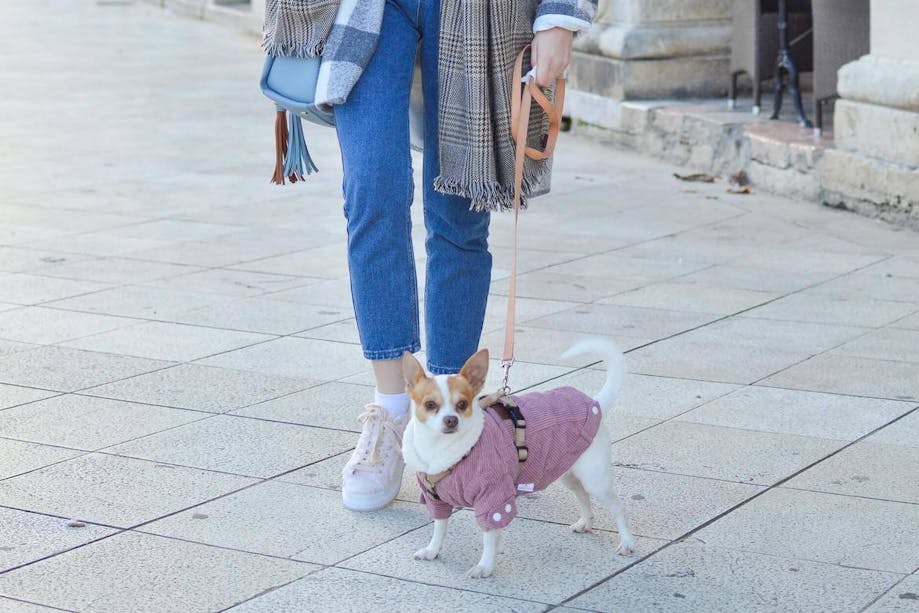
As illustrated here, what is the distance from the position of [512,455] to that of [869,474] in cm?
114

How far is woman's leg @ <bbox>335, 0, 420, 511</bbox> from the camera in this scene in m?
3.26

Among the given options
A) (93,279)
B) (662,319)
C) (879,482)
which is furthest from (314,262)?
(879,482)

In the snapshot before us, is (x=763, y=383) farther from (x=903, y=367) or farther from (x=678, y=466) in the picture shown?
(x=678, y=466)

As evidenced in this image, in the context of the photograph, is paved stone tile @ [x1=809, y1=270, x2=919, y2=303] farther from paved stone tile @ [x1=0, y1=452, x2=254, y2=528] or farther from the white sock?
paved stone tile @ [x1=0, y1=452, x2=254, y2=528]

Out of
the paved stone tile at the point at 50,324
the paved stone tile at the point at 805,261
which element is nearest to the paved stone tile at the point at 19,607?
the paved stone tile at the point at 50,324

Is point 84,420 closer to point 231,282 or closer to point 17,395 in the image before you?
point 17,395

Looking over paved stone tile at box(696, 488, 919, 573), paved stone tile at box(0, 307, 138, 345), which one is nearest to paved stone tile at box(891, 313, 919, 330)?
paved stone tile at box(696, 488, 919, 573)

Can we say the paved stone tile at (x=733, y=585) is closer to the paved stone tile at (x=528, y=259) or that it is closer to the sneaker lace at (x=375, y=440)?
the sneaker lace at (x=375, y=440)

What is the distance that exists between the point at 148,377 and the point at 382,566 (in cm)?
172

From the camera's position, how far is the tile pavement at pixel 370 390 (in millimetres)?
2986

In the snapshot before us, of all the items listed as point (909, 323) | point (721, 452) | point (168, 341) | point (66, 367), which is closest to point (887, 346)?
point (909, 323)

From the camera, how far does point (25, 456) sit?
376 cm

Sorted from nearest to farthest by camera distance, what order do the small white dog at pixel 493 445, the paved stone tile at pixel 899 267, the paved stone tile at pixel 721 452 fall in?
the small white dog at pixel 493 445 < the paved stone tile at pixel 721 452 < the paved stone tile at pixel 899 267

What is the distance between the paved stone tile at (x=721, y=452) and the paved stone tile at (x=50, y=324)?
87.7 inches
